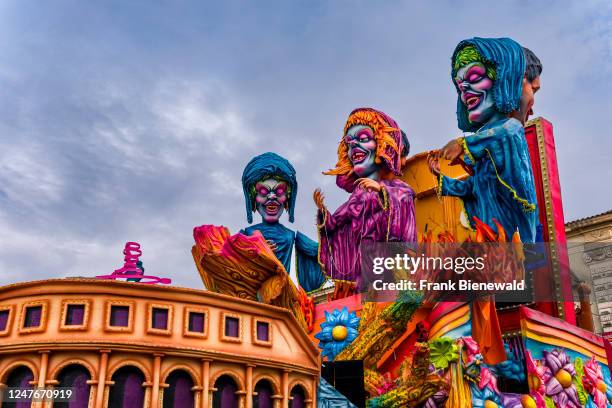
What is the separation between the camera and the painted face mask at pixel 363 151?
106 ft

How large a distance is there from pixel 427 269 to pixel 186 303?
12310mm

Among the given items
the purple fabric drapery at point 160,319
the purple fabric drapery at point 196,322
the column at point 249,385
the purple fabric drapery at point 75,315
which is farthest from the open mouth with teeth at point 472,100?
the purple fabric drapery at point 75,315

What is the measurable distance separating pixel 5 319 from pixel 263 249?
1562 cm

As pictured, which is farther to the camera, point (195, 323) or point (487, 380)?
point (487, 380)

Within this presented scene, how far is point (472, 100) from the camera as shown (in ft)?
91.0

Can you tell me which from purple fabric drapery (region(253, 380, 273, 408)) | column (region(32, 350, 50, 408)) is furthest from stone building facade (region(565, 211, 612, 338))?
column (region(32, 350, 50, 408))

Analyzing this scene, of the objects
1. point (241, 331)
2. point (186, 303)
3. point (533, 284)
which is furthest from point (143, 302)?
point (533, 284)

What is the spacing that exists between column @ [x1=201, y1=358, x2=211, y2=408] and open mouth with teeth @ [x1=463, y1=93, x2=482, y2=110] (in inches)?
709

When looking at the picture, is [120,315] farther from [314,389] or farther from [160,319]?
[314,389]

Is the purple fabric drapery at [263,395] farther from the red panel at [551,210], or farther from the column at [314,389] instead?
the red panel at [551,210]

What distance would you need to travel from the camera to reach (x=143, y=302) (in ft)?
46.6

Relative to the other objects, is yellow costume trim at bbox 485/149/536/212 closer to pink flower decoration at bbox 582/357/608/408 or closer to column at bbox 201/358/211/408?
pink flower decoration at bbox 582/357/608/408

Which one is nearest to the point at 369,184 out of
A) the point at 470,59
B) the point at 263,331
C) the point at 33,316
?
the point at 470,59

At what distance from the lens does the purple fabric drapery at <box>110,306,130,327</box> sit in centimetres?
1383
